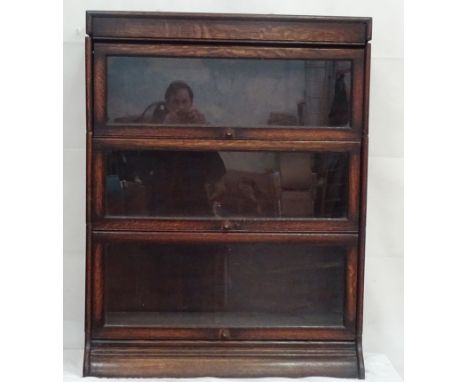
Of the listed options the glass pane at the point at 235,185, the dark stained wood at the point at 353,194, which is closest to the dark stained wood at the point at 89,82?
the glass pane at the point at 235,185

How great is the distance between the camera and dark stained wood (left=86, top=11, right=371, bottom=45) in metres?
1.07

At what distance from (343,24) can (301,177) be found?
298 millimetres

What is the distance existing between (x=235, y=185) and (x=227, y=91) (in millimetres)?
181

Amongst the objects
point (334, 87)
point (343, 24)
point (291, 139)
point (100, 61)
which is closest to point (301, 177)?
point (291, 139)

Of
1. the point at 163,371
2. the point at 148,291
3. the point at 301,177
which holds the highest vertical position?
the point at 301,177

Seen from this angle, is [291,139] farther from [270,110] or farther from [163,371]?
[163,371]

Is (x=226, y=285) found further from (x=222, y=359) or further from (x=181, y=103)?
(x=181, y=103)

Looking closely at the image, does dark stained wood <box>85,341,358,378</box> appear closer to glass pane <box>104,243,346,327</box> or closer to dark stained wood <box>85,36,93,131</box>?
glass pane <box>104,243,346,327</box>

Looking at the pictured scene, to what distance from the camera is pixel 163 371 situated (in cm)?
110

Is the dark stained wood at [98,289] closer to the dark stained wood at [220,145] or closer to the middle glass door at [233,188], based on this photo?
the middle glass door at [233,188]

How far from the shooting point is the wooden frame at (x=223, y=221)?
108cm

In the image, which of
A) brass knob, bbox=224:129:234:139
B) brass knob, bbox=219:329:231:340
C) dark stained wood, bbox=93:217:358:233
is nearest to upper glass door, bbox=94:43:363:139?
brass knob, bbox=224:129:234:139

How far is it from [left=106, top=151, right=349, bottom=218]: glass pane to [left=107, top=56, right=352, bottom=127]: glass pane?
0.07 metres

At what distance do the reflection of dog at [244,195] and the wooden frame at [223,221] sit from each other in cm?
2
